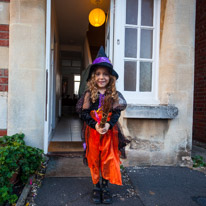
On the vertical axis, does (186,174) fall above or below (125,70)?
below

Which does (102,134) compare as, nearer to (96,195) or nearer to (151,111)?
(96,195)

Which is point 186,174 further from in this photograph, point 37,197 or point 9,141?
point 9,141

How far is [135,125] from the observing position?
336 centimetres

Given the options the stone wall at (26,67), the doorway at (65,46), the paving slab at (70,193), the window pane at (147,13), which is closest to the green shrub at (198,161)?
the paving slab at (70,193)

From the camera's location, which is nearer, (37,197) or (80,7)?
(37,197)

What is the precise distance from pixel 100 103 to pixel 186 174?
190 centimetres

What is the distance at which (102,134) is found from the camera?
2277mm

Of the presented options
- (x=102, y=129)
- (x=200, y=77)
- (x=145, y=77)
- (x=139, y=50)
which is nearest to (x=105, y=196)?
(x=102, y=129)

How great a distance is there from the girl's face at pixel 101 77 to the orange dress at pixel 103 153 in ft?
1.09

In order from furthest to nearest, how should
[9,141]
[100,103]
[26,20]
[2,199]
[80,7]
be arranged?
[80,7] < [26,20] < [9,141] < [100,103] < [2,199]

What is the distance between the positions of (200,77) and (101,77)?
11.7 feet

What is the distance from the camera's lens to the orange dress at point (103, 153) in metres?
2.22

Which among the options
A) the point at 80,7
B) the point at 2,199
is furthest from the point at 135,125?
the point at 80,7

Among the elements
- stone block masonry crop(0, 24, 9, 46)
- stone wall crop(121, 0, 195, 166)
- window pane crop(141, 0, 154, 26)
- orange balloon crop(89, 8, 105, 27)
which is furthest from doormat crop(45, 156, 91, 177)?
orange balloon crop(89, 8, 105, 27)
